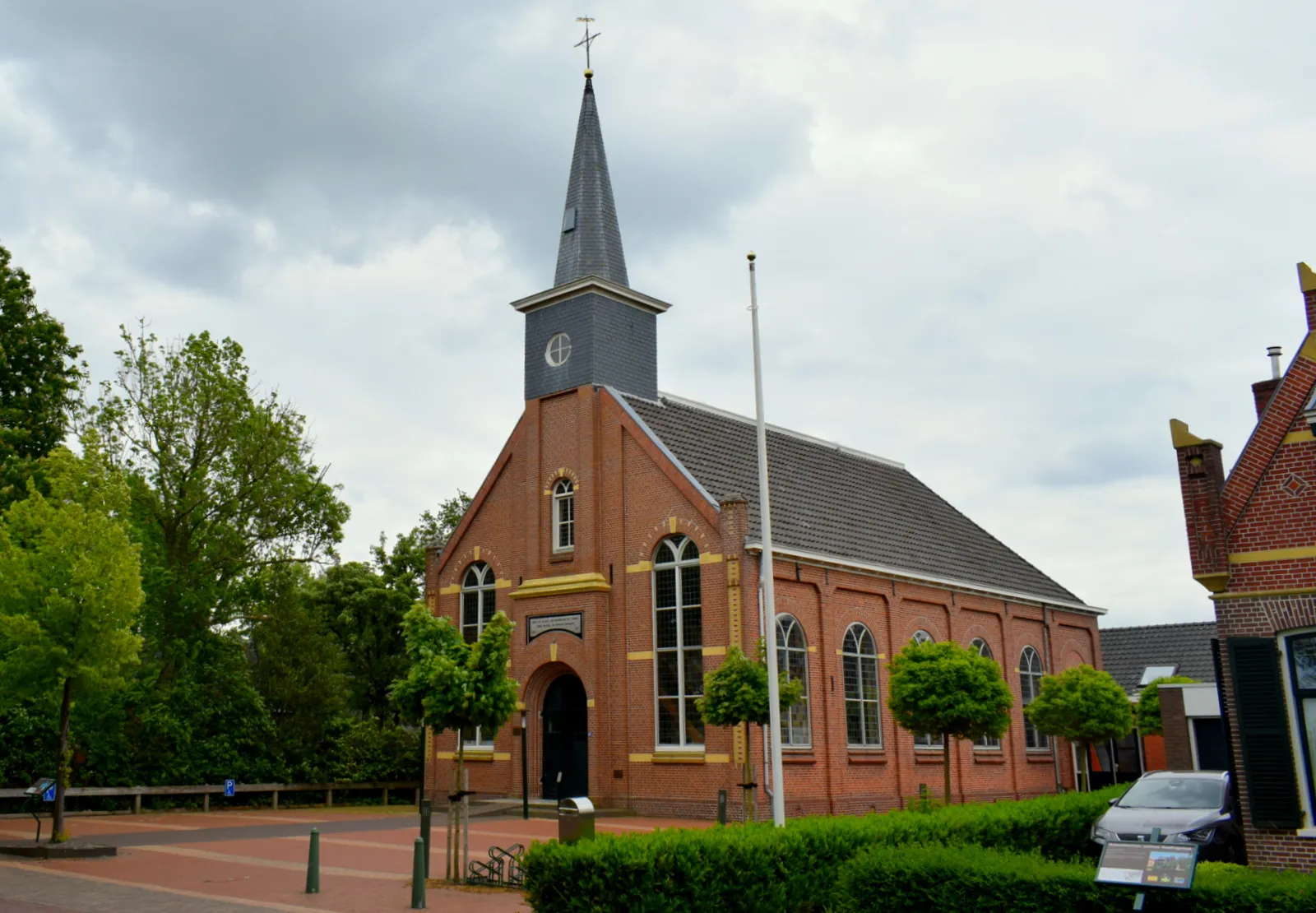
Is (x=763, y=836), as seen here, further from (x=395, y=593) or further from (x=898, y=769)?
(x=395, y=593)

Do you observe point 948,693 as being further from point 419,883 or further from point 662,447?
point 419,883

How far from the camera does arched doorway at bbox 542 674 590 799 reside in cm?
3073

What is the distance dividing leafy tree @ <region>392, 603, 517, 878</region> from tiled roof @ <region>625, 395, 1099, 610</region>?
11.5 meters

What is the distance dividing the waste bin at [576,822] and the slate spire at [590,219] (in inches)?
876

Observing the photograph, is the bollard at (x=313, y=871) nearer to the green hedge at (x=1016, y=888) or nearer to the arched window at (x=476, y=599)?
the green hedge at (x=1016, y=888)

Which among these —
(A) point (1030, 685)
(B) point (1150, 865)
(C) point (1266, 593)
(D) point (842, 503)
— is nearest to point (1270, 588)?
(C) point (1266, 593)

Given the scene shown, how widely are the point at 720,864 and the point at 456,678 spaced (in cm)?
679

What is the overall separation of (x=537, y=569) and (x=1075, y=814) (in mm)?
18481

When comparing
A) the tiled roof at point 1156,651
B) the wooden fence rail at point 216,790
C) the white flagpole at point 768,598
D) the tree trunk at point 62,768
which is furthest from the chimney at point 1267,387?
the tiled roof at point 1156,651

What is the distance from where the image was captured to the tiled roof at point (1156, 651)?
46.8m

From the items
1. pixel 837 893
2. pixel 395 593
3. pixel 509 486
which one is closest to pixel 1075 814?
pixel 837 893

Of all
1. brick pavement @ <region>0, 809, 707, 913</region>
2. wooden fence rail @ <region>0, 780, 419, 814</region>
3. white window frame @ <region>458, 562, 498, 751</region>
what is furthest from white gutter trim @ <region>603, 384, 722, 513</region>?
wooden fence rail @ <region>0, 780, 419, 814</region>

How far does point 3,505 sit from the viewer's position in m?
27.8

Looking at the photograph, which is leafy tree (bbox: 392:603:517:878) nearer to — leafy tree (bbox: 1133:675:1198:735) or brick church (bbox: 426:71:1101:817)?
brick church (bbox: 426:71:1101:817)
